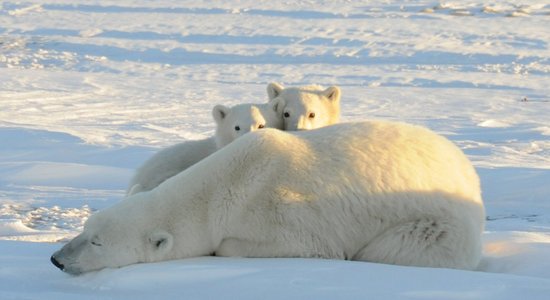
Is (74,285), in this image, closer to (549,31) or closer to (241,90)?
(241,90)

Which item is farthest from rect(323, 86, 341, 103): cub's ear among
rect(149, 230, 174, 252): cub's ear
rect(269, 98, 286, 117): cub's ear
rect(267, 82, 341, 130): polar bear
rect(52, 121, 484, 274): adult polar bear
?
rect(149, 230, 174, 252): cub's ear

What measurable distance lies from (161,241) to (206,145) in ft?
7.53

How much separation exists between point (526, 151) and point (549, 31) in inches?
416

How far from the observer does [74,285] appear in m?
3.68

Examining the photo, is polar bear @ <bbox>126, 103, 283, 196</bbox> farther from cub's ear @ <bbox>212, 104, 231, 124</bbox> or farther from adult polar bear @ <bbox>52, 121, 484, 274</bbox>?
adult polar bear @ <bbox>52, 121, 484, 274</bbox>

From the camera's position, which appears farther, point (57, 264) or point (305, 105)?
point (305, 105)

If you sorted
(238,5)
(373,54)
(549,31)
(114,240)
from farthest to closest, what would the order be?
(238,5) < (549,31) < (373,54) < (114,240)

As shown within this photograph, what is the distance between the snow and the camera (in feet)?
11.6

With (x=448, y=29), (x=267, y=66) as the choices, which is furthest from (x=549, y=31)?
(x=267, y=66)

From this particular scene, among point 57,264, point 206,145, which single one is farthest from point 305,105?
point 57,264

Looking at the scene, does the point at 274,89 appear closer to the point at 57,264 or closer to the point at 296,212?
the point at 296,212

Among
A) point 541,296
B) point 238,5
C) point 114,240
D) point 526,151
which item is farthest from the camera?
point 238,5

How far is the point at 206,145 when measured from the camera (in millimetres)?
6223

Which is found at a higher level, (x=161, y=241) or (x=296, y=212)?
(x=296, y=212)
